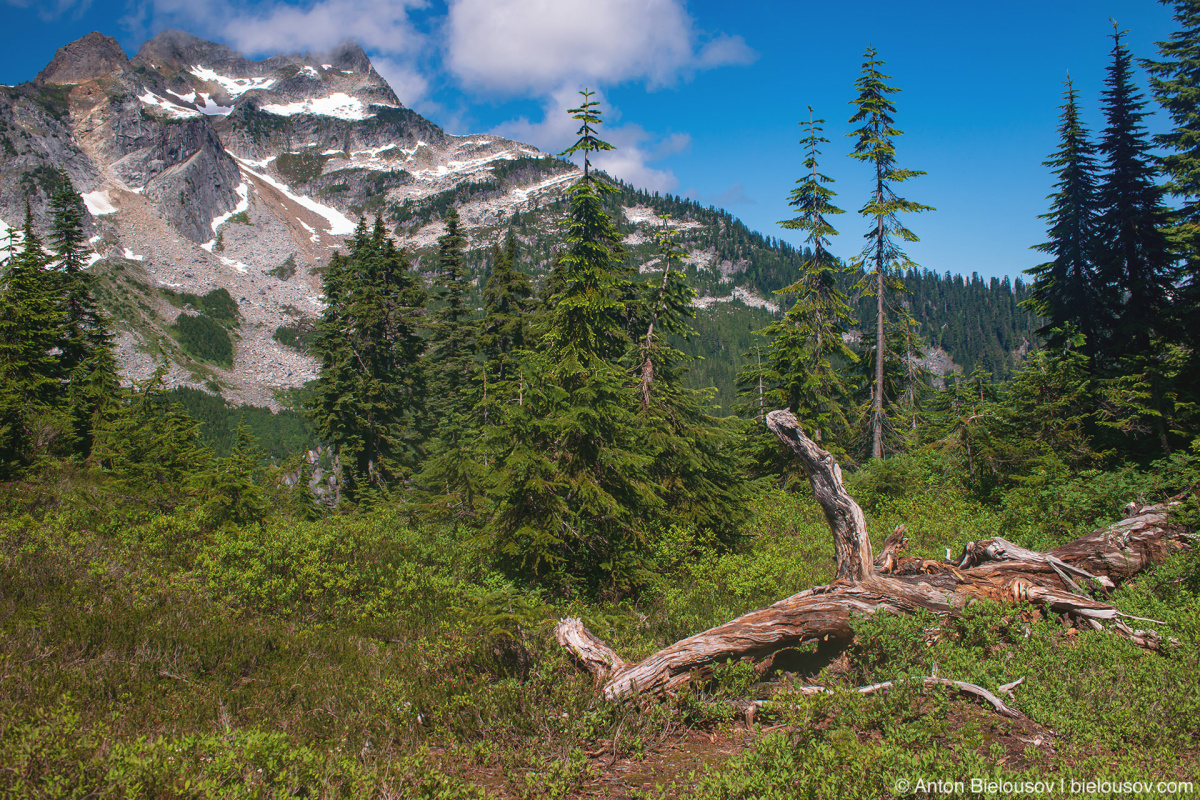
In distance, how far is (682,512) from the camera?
10914mm

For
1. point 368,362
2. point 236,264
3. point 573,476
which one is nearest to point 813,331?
point 573,476

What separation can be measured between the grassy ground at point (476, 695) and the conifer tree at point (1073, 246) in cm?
1365

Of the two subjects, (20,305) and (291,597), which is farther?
(20,305)

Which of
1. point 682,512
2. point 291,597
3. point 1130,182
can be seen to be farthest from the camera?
point 1130,182

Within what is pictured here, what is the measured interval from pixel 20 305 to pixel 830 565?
66.5 feet

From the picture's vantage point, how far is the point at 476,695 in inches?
204

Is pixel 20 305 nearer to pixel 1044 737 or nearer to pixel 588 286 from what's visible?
pixel 588 286

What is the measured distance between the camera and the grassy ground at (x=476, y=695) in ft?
12.2

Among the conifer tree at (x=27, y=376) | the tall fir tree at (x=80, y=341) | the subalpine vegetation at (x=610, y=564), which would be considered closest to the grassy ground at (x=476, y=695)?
the subalpine vegetation at (x=610, y=564)

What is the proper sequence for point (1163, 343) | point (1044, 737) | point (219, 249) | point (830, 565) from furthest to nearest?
point (219, 249), point (1163, 343), point (830, 565), point (1044, 737)

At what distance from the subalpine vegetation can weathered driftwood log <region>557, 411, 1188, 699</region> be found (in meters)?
0.22

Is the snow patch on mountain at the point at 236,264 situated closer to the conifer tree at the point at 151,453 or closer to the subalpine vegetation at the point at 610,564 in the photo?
the subalpine vegetation at the point at 610,564

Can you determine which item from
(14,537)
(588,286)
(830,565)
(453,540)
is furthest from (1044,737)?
(14,537)

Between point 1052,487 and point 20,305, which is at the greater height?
point 20,305
